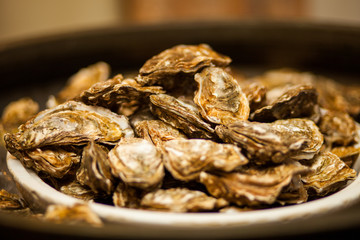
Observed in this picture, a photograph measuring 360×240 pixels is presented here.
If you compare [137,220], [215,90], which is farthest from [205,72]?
[137,220]

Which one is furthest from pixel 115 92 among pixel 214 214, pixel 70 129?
pixel 214 214

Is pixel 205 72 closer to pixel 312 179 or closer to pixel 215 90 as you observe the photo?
pixel 215 90

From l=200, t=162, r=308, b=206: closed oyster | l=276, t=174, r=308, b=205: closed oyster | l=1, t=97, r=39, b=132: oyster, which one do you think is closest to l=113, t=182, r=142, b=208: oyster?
l=200, t=162, r=308, b=206: closed oyster

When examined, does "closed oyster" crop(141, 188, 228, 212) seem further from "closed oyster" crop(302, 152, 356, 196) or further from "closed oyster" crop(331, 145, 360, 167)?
"closed oyster" crop(331, 145, 360, 167)

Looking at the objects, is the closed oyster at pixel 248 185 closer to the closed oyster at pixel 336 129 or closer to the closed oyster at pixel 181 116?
the closed oyster at pixel 181 116

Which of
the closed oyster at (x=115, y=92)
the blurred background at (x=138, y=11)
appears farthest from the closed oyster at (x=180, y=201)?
the blurred background at (x=138, y=11)

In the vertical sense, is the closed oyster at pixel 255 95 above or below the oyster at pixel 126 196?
above
